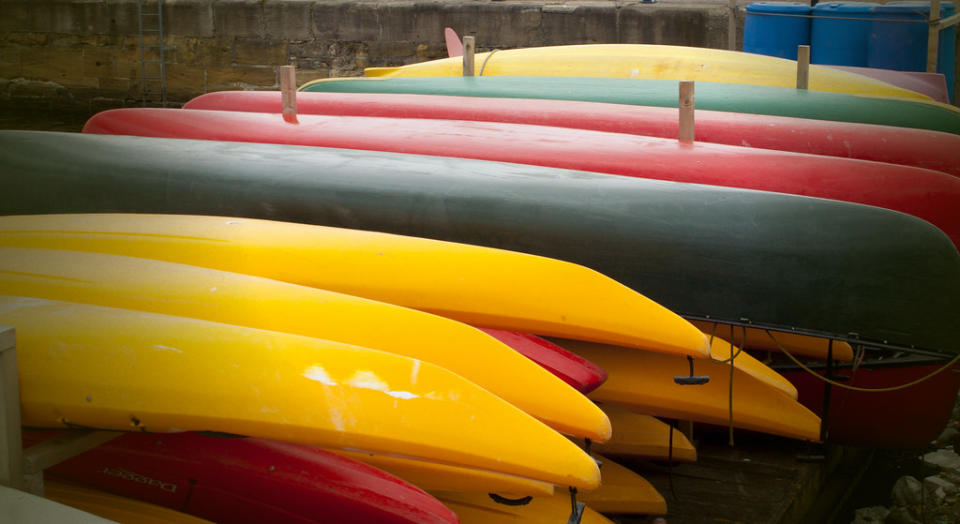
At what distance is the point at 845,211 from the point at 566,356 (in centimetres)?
86

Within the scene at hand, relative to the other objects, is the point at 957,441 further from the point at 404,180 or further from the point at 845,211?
the point at 404,180

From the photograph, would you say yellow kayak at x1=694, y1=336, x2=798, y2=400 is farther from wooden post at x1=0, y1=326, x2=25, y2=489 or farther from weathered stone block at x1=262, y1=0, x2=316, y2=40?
weathered stone block at x1=262, y1=0, x2=316, y2=40

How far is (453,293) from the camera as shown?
2.49 meters

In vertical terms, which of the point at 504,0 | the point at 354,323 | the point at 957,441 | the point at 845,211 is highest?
the point at 504,0

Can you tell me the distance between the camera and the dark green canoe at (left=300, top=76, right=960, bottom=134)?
4105mm

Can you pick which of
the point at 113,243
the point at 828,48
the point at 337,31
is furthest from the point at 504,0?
the point at 113,243

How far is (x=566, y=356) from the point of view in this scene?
105 inches

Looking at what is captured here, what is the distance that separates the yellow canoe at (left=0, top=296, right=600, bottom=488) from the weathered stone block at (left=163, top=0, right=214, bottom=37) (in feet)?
25.5

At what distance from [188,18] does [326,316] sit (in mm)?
7932

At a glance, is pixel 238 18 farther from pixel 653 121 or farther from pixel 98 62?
pixel 653 121

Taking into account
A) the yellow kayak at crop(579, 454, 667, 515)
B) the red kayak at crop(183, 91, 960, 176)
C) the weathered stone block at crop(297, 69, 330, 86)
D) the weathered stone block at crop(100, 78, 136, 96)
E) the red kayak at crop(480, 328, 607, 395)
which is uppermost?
the weathered stone block at crop(297, 69, 330, 86)

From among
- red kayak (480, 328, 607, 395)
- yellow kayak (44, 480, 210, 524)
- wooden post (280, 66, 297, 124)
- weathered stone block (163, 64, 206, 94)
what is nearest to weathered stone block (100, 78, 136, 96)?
weathered stone block (163, 64, 206, 94)

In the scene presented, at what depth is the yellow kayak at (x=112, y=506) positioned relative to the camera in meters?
1.99

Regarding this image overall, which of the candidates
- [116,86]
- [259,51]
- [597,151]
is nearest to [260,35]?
[259,51]
